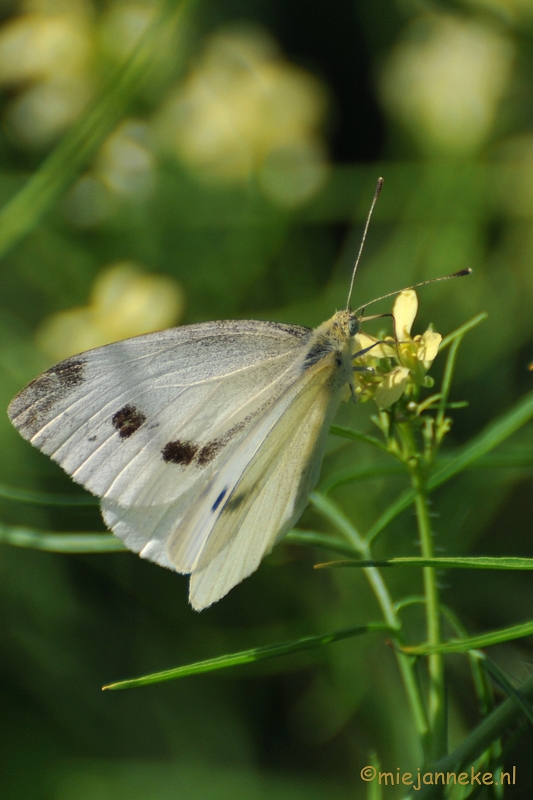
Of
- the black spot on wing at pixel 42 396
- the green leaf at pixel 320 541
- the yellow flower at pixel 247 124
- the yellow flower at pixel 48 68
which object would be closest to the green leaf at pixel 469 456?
the green leaf at pixel 320 541

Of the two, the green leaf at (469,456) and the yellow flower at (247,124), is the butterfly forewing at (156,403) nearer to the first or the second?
the green leaf at (469,456)

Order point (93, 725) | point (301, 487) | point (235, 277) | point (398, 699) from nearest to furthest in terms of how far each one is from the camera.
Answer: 1. point (301, 487)
2. point (398, 699)
3. point (93, 725)
4. point (235, 277)

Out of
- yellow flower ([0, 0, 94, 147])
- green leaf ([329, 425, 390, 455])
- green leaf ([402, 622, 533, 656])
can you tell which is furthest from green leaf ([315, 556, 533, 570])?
yellow flower ([0, 0, 94, 147])

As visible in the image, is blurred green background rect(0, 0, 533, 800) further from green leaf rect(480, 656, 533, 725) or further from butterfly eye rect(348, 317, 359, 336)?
green leaf rect(480, 656, 533, 725)

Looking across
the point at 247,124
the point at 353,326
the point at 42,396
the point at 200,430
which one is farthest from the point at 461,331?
the point at 247,124

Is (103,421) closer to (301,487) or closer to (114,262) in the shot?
(301,487)

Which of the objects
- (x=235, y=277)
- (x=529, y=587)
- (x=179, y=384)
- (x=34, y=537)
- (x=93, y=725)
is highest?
(x=235, y=277)

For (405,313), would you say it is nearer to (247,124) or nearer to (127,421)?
(127,421)

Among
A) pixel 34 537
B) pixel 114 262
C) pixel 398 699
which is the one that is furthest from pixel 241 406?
pixel 114 262
